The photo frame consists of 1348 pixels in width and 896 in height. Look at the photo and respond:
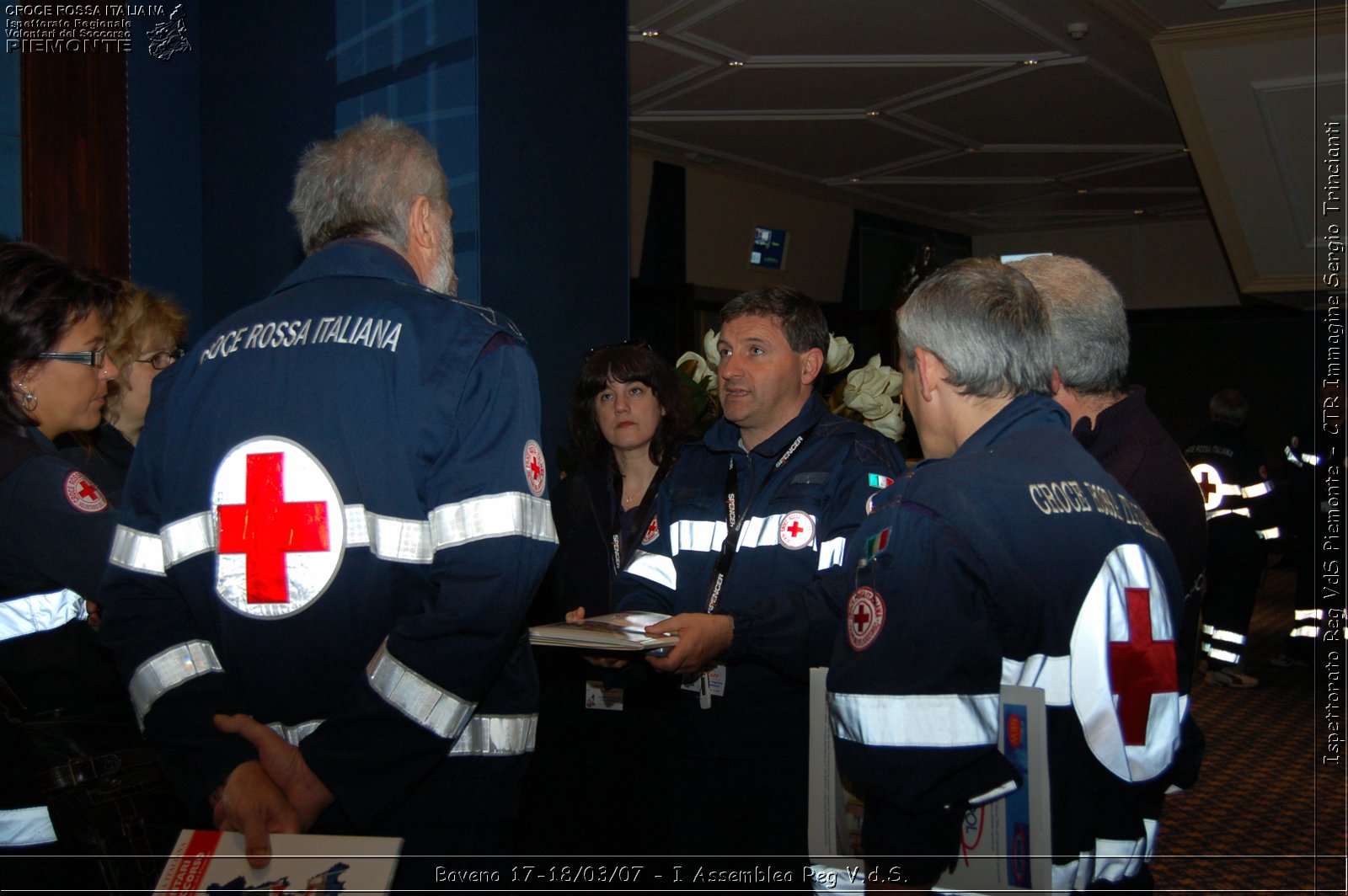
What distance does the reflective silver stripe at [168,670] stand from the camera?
136 centimetres

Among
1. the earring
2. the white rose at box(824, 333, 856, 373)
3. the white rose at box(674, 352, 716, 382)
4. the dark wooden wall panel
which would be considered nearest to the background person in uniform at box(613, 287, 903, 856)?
the white rose at box(824, 333, 856, 373)

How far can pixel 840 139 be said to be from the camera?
836cm

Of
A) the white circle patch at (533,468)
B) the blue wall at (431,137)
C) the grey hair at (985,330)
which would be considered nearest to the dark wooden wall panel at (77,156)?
the blue wall at (431,137)

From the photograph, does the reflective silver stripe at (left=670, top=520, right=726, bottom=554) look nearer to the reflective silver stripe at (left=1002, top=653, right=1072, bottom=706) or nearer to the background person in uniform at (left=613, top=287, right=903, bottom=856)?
the background person in uniform at (left=613, top=287, right=903, bottom=856)

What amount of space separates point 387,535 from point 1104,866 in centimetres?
106

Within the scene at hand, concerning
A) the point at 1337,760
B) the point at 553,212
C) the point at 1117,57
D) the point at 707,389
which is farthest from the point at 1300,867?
the point at 1117,57

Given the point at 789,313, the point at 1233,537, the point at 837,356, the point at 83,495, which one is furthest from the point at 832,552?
the point at 1233,537

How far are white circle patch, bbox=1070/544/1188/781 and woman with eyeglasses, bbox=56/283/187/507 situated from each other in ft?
6.59

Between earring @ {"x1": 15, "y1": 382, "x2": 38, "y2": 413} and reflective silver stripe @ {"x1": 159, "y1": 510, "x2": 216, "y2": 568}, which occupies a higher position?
earring @ {"x1": 15, "y1": 382, "x2": 38, "y2": 413}

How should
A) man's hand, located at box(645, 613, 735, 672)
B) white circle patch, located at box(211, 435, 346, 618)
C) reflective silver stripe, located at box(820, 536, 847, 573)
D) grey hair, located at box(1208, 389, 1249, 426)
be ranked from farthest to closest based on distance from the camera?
grey hair, located at box(1208, 389, 1249, 426) < reflective silver stripe, located at box(820, 536, 847, 573) < man's hand, located at box(645, 613, 735, 672) < white circle patch, located at box(211, 435, 346, 618)

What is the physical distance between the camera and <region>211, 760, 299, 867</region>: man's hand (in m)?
1.24

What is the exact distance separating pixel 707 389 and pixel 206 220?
1795 mm

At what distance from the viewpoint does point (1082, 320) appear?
1.76 meters

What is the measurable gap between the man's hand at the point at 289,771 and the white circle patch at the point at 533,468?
0.46 metres
